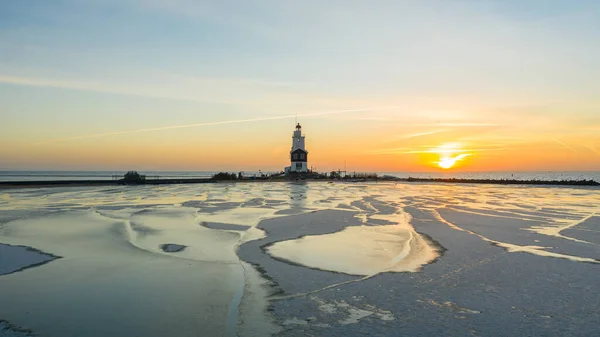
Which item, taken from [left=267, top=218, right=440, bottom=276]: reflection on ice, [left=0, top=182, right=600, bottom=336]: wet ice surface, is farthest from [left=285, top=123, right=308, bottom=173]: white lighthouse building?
[left=267, top=218, right=440, bottom=276]: reflection on ice

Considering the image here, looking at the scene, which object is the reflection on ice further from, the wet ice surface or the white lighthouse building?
the white lighthouse building

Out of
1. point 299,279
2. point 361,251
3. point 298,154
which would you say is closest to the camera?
point 299,279

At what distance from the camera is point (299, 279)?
10.5 m

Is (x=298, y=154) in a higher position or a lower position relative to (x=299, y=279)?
higher

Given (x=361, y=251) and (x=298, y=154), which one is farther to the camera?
(x=298, y=154)

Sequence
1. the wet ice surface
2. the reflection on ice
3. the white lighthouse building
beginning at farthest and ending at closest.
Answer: the white lighthouse building → the reflection on ice → the wet ice surface

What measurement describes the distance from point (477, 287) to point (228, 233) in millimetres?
10681

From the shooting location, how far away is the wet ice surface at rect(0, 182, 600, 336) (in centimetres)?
738

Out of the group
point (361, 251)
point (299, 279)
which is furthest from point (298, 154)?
point (299, 279)

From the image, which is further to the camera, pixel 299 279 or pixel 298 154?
pixel 298 154

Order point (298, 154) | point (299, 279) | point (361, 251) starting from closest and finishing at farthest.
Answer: point (299, 279) → point (361, 251) → point (298, 154)

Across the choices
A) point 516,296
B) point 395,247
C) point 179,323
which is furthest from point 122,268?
point 516,296

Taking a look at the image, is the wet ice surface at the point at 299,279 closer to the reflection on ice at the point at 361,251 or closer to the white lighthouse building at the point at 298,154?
the reflection on ice at the point at 361,251

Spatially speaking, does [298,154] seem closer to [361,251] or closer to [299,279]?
[361,251]
